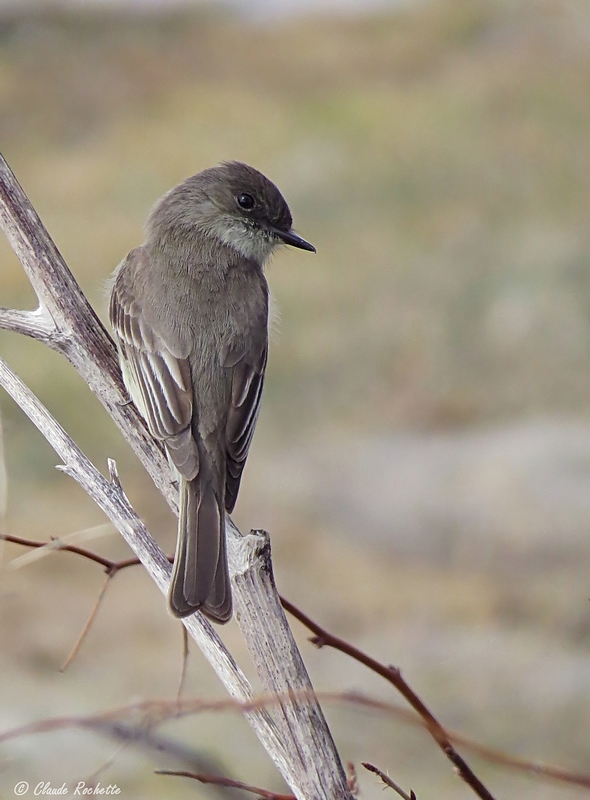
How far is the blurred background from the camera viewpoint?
17.0 feet

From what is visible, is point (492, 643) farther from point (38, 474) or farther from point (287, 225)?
point (287, 225)

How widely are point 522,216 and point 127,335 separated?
661 centimetres

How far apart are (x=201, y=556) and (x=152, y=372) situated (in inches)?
23.5

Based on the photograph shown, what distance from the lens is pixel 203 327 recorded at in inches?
91.2

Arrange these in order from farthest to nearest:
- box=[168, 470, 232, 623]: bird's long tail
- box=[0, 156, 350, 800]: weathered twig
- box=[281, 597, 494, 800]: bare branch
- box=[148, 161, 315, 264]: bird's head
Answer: box=[148, 161, 315, 264]: bird's head < box=[168, 470, 232, 623]: bird's long tail < box=[0, 156, 350, 800]: weathered twig < box=[281, 597, 494, 800]: bare branch

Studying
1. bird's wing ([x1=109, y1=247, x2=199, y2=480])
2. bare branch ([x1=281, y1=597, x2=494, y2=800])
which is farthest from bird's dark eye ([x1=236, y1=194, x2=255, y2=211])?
bare branch ([x1=281, y1=597, x2=494, y2=800])

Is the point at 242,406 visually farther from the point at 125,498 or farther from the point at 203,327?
the point at 125,498

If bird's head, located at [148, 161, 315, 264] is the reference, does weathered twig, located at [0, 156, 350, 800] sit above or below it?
below

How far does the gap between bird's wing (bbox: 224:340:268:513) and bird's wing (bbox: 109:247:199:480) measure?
0.33ft

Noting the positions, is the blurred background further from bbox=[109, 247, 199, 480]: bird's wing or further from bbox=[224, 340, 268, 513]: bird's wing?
bbox=[224, 340, 268, 513]: bird's wing

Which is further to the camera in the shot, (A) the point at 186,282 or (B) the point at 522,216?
(B) the point at 522,216

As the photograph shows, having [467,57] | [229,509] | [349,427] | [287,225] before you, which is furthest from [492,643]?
[467,57]

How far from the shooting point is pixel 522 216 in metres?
8.39

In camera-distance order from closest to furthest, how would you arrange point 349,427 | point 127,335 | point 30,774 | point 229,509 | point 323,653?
point 229,509
point 127,335
point 30,774
point 323,653
point 349,427
